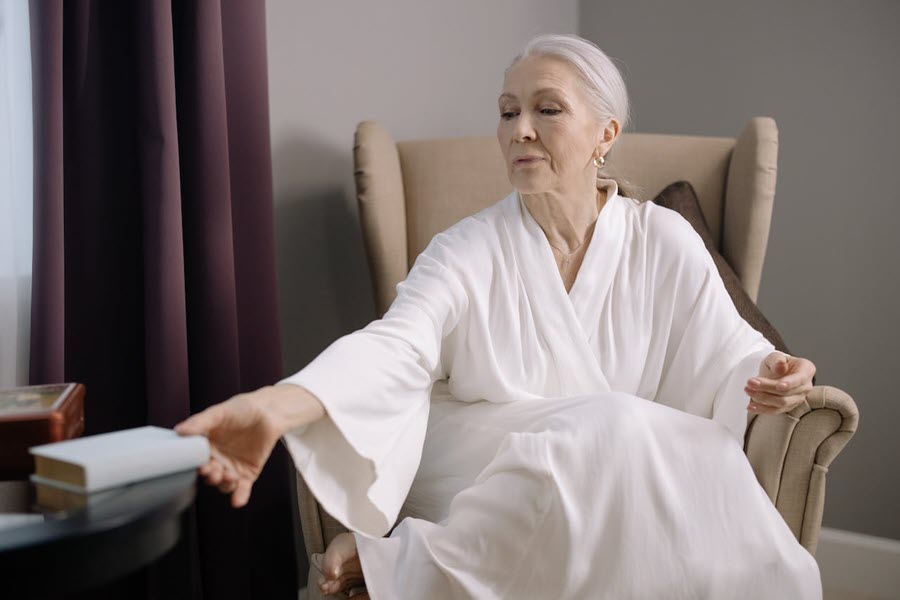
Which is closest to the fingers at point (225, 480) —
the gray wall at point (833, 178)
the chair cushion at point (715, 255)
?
the chair cushion at point (715, 255)

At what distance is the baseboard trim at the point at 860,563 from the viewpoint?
2580 millimetres

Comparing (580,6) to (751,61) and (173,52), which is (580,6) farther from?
(173,52)

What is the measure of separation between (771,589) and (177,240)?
1.17 metres

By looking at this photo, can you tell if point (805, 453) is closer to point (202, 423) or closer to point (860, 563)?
point (202, 423)

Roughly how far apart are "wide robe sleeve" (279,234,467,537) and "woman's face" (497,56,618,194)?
0.37m

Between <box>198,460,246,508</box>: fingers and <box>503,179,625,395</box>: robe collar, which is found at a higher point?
<box>503,179,625,395</box>: robe collar

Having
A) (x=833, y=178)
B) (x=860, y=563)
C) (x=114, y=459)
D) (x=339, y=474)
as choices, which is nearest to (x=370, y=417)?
(x=339, y=474)

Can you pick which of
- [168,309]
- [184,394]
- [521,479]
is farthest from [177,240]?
[521,479]

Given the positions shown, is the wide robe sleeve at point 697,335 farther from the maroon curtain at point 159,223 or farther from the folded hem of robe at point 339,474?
the maroon curtain at point 159,223

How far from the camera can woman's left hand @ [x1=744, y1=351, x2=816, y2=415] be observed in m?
1.49

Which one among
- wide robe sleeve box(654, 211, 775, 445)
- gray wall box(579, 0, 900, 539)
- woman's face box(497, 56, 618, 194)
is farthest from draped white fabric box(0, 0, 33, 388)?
gray wall box(579, 0, 900, 539)

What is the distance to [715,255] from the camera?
7.00 feet

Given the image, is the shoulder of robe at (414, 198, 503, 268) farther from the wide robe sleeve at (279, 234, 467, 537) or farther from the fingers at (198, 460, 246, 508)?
the fingers at (198, 460, 246, 508)

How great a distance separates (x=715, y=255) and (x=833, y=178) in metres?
0.70
